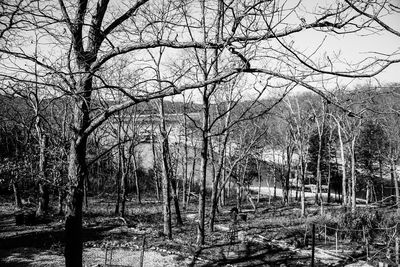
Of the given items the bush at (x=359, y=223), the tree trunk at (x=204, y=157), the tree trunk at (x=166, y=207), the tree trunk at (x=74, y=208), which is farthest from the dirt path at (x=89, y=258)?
the bush at (x=359, y=223)

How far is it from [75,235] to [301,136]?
25.1 meters

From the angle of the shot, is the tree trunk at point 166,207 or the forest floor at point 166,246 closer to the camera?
the forest floor at point 166,246

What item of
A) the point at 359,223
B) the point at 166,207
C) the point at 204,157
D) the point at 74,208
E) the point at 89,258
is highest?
the point at 204,157

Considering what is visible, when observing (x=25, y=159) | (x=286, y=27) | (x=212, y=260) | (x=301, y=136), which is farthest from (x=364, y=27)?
(x=301, y=136)

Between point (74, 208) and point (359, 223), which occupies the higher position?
point (74, 208)

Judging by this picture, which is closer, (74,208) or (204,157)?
(74,208)

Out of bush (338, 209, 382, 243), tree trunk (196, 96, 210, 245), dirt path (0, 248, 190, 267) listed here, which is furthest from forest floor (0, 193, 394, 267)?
tree trunk (196, 96, 210, 245)

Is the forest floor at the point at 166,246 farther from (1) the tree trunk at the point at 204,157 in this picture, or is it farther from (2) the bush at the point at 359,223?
(1) the tree trunk at the point at 204,157

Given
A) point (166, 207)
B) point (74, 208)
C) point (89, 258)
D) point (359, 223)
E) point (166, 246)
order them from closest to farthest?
point (74, 208) → point (89, 258) → point (166, 246) → point (166, 207) → point (359, 223)

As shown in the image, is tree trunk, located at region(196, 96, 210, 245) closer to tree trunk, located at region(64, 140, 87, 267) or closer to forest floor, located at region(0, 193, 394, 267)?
forest floor, located at region(0, 193, 394, 267)

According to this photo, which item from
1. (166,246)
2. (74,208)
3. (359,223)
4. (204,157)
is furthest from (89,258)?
(359,223)

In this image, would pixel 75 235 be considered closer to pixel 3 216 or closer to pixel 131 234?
pixel 131 234

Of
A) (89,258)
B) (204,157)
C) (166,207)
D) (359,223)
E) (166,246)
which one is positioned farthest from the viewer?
(359,223)

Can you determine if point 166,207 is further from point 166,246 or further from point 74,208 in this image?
point 74,208
